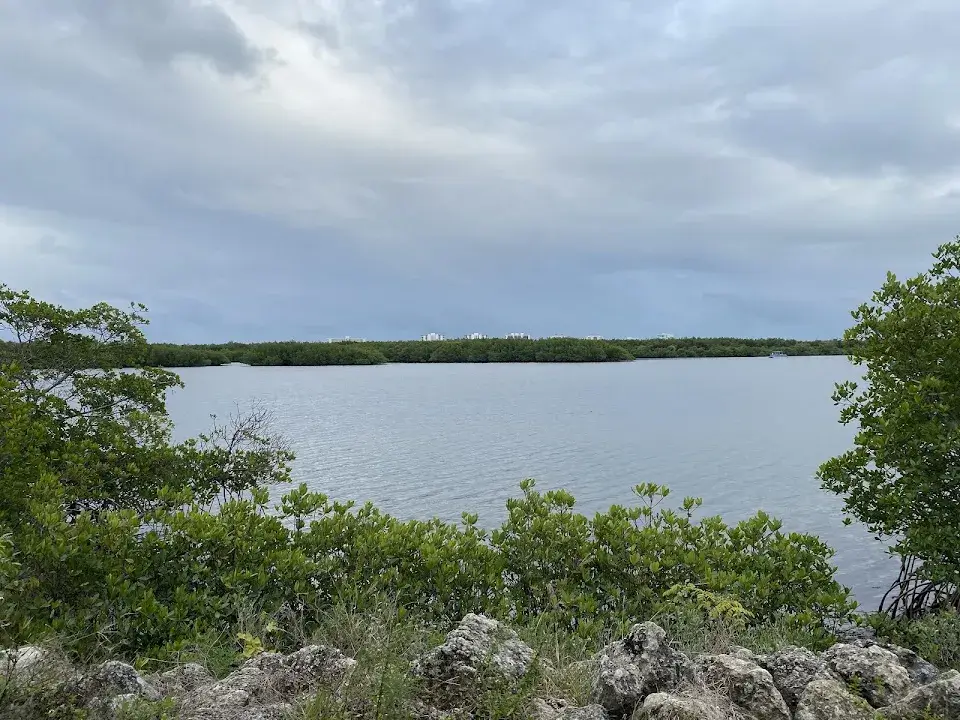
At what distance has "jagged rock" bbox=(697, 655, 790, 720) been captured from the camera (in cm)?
488

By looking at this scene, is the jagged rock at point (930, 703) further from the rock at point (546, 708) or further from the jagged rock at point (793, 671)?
the rock at point (546, 708)

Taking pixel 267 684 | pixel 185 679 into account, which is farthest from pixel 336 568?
pixel 267 684

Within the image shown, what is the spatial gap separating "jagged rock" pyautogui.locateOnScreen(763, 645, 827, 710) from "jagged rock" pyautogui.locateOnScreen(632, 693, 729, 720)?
2.57 feet

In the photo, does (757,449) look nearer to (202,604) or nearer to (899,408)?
(899,408)

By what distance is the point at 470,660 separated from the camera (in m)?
5.00

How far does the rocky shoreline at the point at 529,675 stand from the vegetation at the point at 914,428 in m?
4.24

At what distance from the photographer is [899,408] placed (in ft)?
29.2

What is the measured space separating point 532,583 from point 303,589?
8.25 ft

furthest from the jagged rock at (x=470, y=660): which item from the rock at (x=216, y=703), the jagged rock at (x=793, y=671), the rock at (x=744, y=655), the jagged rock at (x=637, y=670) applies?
the jagged rock at (x=793, y=671)

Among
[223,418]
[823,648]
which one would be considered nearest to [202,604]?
[823,648]

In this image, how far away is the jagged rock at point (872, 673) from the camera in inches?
203

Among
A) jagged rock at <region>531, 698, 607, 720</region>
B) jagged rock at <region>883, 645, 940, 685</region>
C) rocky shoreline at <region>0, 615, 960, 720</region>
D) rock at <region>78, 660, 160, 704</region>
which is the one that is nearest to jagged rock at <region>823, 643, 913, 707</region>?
rocky shoreline at <region>0, 615, 960, 720</region>

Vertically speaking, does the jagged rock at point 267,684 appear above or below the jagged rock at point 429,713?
above

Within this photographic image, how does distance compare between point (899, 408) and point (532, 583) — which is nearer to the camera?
point (532, 583)
